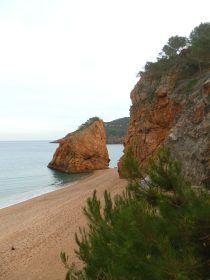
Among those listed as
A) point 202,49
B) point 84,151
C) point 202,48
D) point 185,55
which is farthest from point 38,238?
point 84,151

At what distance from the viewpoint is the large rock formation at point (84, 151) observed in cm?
5203

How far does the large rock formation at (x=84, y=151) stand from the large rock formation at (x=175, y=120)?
1995 cm

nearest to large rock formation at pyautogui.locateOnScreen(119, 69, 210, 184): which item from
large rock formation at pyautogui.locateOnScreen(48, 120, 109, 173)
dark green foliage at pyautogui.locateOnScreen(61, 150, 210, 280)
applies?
dark green foliage at pyautogui.locateOnScreen(61, 150, 210, 280)

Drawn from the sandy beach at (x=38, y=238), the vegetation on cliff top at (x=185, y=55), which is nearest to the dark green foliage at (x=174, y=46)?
the vegetation on cliff top at (x=185, y=55)

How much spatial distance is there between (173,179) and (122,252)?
184cm

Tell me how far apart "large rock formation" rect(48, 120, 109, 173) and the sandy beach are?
23998mm

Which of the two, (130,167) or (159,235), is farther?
(130,167)

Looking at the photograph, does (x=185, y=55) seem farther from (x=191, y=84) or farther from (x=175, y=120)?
(x=175, y=120)

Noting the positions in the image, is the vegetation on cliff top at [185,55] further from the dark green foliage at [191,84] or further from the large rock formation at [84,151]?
the large rock formation at [84,151]

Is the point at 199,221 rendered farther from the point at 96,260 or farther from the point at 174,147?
the point at 174,147

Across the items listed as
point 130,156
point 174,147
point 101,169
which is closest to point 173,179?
point 130,156

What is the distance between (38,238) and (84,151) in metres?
34.7

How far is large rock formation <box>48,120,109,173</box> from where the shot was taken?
171 ft

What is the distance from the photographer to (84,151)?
2061 inches
